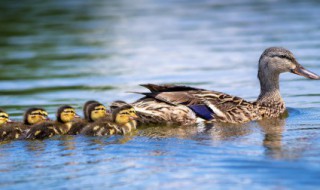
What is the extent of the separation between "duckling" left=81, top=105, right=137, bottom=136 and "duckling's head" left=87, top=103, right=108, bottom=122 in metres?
0.14

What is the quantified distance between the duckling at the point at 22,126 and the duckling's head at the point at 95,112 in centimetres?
50

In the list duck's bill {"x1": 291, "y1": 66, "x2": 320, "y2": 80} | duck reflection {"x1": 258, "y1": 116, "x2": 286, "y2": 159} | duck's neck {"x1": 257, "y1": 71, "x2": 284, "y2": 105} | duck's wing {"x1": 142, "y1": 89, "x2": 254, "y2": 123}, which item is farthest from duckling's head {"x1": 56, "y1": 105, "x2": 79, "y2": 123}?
duck's bill {"x1": 291, "y1": 66, "x2": 320, "y2": 80}

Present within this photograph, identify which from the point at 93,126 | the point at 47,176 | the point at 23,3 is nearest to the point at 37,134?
the point at 93,126

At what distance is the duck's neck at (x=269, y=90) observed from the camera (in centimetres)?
1166

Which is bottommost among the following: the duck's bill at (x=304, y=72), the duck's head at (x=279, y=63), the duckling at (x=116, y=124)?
the duckling at (x=116, y=124)

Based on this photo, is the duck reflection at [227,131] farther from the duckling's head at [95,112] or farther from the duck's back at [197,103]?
the duckling's head at [95,112]

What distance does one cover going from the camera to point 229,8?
25453 millimetres

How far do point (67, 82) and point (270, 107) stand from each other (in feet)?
14.5

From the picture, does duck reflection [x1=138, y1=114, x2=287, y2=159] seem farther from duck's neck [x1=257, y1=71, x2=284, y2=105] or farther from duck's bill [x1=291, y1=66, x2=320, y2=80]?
duck's bill [x1=291, y1=66, x2=320, y2=80]

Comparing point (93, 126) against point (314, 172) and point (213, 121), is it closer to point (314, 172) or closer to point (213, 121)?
point (213, 121)

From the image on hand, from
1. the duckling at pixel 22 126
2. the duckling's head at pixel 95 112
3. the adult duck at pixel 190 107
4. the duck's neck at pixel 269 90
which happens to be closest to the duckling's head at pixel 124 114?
the duckling's head at pixel 95 112

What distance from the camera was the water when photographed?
824cm

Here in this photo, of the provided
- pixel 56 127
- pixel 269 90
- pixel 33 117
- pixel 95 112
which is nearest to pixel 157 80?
pixel 269 90

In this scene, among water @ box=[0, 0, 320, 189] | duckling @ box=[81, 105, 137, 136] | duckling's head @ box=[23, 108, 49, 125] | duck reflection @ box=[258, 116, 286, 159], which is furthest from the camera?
duckling's head @ box=[23, 108, 49, 125]
